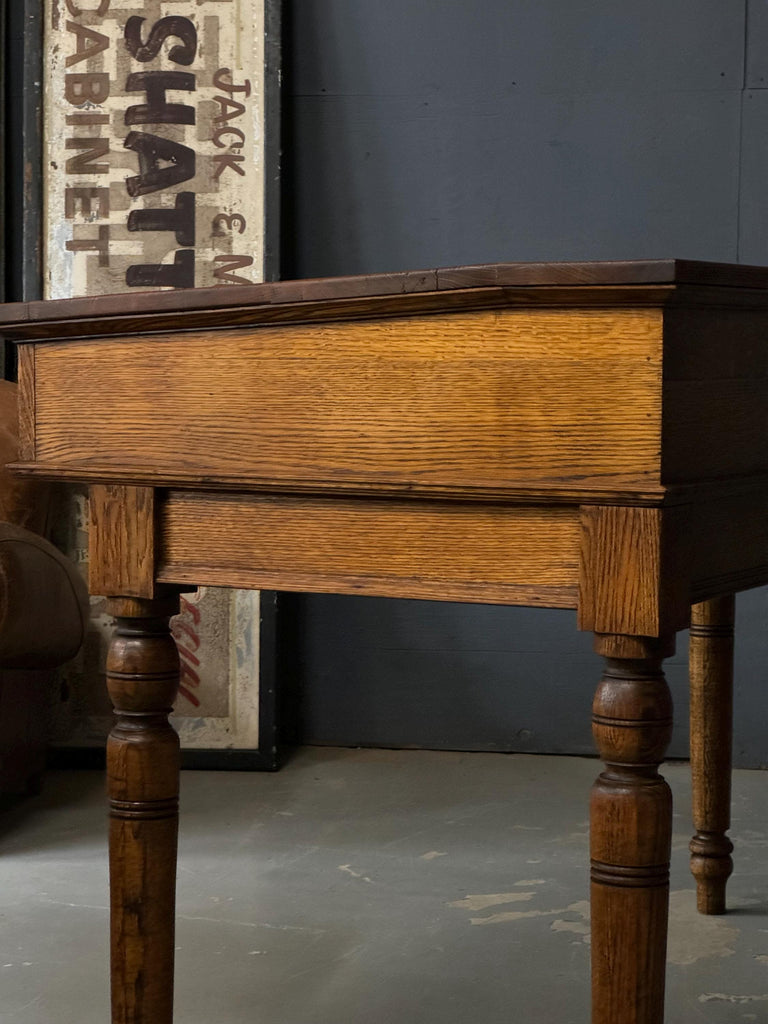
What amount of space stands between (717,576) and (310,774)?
194 cm

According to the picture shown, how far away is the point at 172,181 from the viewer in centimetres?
316

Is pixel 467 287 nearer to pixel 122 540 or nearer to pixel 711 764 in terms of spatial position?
pixel 122 540

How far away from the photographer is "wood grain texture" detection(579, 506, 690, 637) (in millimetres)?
1183

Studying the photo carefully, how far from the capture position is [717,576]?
1319 millimetres

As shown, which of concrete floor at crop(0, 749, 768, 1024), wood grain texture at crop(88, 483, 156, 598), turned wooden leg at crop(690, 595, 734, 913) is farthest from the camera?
turned wooden leg at crop(690, 595, 734, 913)

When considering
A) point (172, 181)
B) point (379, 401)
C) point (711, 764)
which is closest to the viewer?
point (379, 401)

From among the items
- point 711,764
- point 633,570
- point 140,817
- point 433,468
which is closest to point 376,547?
point 433,468

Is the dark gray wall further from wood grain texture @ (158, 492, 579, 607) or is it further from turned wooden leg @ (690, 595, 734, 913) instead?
wood grain texture @ (158, 492, 579, 607)

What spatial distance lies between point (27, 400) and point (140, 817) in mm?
517

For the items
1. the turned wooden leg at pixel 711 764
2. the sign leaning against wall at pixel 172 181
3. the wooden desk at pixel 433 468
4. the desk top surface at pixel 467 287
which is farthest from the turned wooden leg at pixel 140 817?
the sign leaning against wall at pixel 172 181

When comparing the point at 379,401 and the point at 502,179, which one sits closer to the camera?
the point at 379,401

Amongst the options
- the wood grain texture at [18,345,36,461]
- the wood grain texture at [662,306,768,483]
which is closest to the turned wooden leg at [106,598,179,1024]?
the wood grain texture at [18,345,36,461]

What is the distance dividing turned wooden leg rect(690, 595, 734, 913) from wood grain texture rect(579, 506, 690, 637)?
99cm

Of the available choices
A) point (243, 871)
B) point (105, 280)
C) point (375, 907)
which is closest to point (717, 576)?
point (375, 907)
